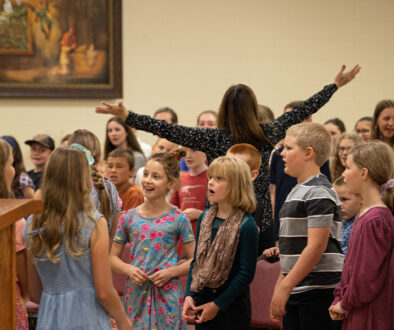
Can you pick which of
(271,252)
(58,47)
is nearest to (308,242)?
(271,252)

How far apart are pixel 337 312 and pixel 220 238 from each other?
0.63 metres

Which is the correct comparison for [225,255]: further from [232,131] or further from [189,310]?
[232,131]

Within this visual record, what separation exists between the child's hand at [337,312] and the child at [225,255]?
1.30 ft

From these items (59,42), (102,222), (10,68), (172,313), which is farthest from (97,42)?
(102,222)

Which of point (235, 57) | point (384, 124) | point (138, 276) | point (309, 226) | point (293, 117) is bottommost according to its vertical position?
point (138, 276)

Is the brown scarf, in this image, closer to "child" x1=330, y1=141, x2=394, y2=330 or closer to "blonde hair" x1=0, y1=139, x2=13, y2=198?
"child" x1=330, y1=141, x2=394, y2=330

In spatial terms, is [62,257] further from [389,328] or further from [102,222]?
[389,328]

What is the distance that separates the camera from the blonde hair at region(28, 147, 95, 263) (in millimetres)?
2207

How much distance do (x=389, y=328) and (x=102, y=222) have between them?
1332mm

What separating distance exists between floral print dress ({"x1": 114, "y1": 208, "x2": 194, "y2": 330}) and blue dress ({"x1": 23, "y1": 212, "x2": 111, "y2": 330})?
0.81m

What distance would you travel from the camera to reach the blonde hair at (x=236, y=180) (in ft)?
9.36

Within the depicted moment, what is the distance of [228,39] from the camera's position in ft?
23.8

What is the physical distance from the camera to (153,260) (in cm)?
310

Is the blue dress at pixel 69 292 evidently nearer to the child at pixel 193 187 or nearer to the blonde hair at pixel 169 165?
the blonde hair at pixel 169 165
